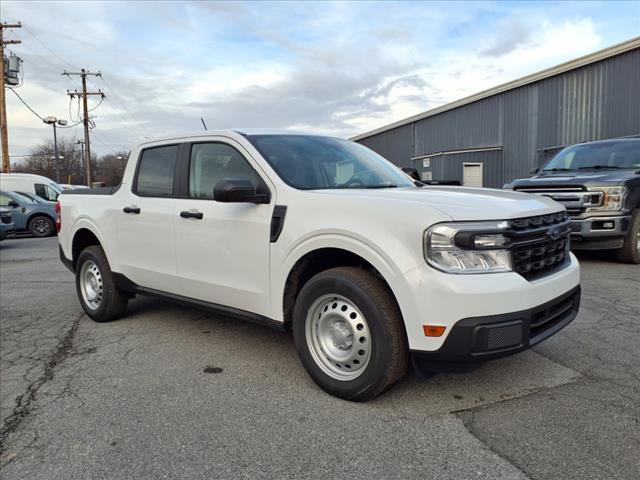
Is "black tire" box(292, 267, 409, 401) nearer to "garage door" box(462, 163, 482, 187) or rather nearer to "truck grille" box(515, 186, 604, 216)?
"truck grille" box(515, 186, 604, 216)

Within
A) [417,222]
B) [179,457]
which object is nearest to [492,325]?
[417,222]

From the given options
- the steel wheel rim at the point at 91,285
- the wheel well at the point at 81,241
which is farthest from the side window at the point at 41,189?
the steel wheel rim at the point at 91,285

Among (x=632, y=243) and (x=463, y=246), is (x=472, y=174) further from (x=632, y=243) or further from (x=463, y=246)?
(x=463, y=246)

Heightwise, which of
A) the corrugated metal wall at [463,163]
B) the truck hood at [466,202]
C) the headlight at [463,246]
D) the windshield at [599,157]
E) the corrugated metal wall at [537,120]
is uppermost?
the corrugated metal wall at [537,120]

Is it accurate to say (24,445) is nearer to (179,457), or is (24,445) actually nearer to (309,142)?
(179,457)

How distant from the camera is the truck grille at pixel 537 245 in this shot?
2.95 metres

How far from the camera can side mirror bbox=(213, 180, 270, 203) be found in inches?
136

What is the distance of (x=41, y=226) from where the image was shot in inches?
687

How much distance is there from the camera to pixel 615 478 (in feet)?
7.71

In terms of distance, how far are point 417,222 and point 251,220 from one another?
132cm

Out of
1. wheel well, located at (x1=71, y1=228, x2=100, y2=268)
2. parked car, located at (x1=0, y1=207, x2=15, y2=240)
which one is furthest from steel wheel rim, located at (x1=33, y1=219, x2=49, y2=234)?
wheel well, located at (x1=71, y1=228, x2=100, y2=268)

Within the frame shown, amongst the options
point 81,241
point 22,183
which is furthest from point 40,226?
point 81,241

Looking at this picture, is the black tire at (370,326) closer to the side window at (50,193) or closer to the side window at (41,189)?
the side window at (41,189)

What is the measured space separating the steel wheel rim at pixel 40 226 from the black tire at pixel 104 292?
1366cm
